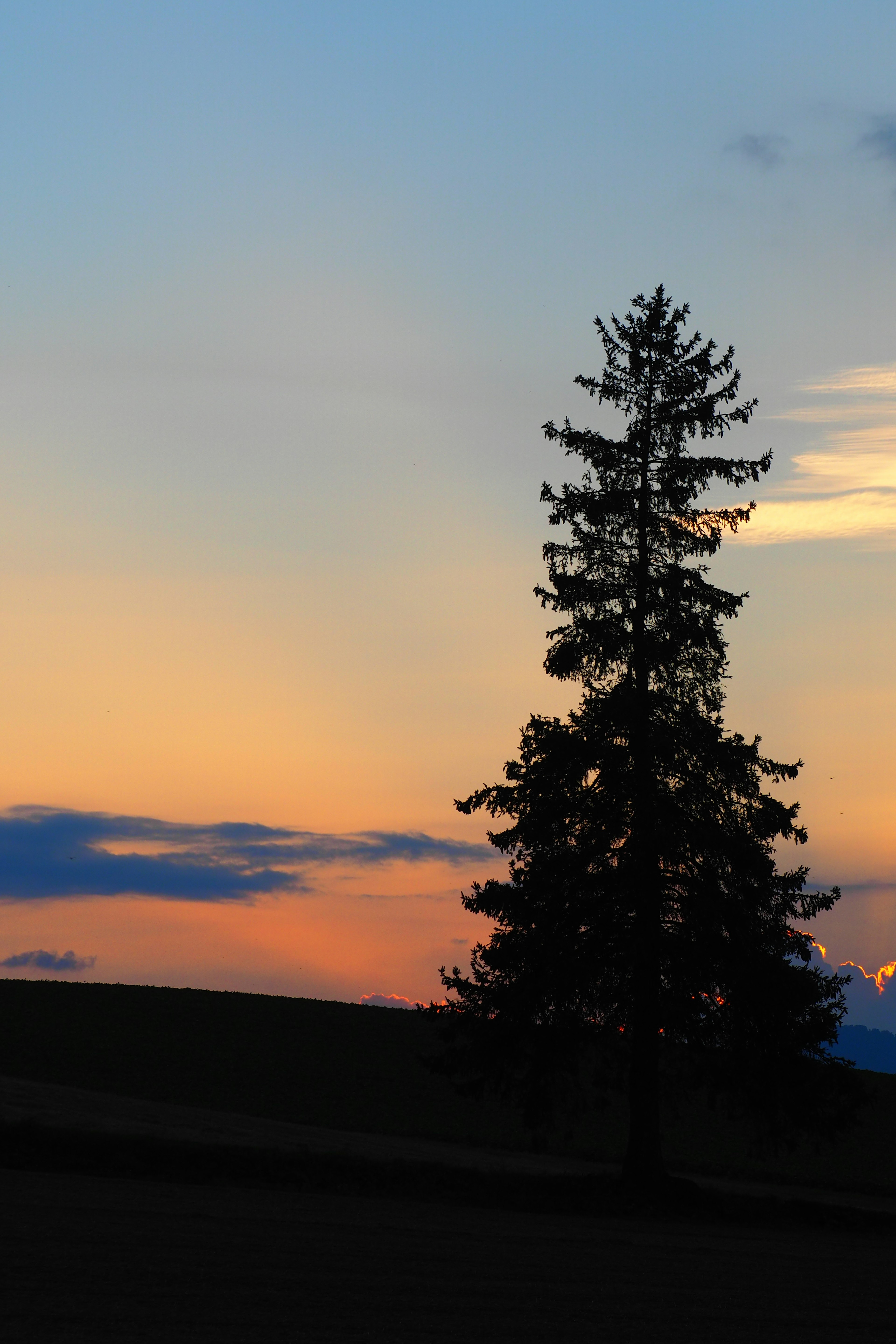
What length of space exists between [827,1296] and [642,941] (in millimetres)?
10973

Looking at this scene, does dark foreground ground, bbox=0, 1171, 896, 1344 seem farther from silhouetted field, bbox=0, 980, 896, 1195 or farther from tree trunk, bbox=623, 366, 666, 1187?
silhouetted field, bbox=0, 980, 896, 1195

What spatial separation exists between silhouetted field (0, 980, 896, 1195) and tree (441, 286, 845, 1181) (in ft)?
28.2

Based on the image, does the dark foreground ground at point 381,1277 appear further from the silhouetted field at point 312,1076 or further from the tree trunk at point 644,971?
the silhouetted field at point 312,1076

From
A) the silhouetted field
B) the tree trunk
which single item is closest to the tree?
the tree trunk

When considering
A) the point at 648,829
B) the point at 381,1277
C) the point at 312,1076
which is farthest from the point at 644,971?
the point at 312,1076

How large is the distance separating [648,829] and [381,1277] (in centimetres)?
1407

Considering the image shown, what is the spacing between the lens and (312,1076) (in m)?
50.0

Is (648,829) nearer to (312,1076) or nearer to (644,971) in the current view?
(644,971)

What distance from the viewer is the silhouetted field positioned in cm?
4125

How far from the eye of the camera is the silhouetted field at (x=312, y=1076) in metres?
41.2

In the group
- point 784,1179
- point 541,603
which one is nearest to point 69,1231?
point 541,603

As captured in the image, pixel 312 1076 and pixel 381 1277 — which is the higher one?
pixel 381 1277

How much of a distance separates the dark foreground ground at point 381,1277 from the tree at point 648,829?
5267 millimetres

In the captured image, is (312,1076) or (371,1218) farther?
(312,1076)
